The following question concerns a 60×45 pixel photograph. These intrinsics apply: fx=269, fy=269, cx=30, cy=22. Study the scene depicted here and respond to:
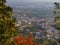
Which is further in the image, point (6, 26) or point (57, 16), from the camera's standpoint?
point (6, 26)

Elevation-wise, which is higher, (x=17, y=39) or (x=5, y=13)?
(x=5, y=13)

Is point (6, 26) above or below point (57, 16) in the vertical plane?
below

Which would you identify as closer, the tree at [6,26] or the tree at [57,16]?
the tree at [57,16]

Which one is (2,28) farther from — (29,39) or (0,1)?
(29,39)

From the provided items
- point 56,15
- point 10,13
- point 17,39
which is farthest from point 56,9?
point 17,39

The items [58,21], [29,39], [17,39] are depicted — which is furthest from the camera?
[29,39]

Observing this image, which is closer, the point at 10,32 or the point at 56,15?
the point at 56,15

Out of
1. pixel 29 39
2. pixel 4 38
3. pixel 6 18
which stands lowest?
pixel 29 39

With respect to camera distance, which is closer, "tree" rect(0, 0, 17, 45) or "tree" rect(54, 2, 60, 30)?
"tree" rect(54, 2, 60, 30)
